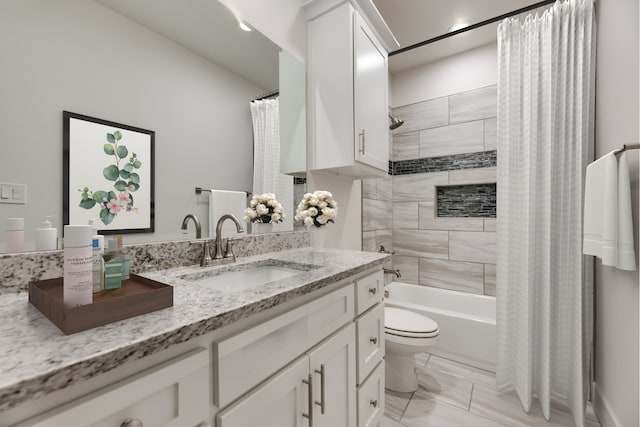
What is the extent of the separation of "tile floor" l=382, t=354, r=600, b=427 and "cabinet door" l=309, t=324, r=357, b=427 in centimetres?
73

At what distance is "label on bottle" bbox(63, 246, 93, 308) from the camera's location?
52 centimetres

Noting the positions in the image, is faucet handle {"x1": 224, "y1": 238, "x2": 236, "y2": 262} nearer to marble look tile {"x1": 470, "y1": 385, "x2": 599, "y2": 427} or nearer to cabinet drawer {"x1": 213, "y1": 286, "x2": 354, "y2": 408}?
cabinet drawer {"x1": 213, "y1": 286, "x2": 354, "y2": 408}

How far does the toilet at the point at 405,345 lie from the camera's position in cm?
174

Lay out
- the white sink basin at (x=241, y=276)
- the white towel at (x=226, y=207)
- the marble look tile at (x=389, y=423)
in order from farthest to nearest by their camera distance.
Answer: the marble look tile at (x=389, y=423) < the white towel at (x=226, y=207) < the white sink basin at (x=241, y=276)

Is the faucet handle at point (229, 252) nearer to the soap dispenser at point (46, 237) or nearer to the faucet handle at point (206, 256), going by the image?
the faucet handle at point (206, 256)

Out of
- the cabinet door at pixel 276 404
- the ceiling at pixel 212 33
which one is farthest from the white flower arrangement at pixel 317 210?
the cabinet door at pixel 276 404

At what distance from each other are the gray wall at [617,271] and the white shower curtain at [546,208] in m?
0.07

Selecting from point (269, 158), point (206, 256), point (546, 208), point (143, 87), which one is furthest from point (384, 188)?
point (143, 87)

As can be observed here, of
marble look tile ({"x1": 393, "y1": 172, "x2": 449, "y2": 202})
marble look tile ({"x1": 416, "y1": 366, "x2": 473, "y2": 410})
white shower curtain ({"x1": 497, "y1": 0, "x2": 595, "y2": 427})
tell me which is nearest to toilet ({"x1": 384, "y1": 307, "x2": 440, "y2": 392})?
marble look tile ({"x1": 416, "y1": 366, "x2": 473, "y2": 410})

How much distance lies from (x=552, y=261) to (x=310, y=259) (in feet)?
5.17

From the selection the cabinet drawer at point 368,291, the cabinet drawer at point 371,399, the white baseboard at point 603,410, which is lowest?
the white baseboard at point 603,410

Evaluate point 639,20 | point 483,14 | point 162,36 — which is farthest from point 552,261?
point 162,36

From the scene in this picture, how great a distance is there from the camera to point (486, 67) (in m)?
2.62

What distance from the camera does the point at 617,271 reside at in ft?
4.72
